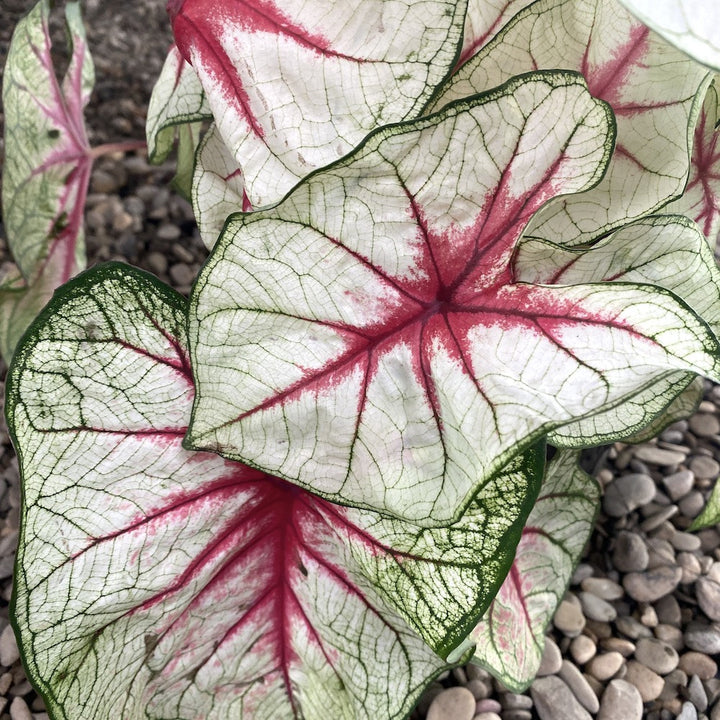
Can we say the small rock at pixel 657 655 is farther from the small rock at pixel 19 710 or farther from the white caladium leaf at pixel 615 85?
the small rock at pixel 19 710

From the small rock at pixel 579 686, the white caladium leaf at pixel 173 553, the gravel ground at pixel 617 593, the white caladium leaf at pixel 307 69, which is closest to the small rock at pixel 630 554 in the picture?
the gravel ground at pixel 617 593

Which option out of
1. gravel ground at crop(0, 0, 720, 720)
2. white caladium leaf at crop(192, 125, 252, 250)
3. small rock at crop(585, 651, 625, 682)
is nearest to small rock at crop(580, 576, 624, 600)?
gravel ground at crop(0, 0, 720, 720)

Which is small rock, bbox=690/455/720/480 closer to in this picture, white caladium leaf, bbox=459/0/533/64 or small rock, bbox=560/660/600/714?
small rock, bbox=560/660/600/714

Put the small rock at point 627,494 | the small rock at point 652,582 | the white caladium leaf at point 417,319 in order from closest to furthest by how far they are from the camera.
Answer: the white caladium leaf at point 417,319 < the small rock at point 652,582 < the small rock at point 627,494

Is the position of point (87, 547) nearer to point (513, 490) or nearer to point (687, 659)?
point (513, 490)

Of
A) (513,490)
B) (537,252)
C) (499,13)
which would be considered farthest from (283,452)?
(499,13)

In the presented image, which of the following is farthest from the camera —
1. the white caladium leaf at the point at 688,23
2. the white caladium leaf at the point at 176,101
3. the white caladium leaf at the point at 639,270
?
the white caladium leaf at the point at 176,101

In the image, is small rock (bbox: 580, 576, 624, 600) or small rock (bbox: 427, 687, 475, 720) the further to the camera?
small rock (bbox: 580, 576, 624, 600)
